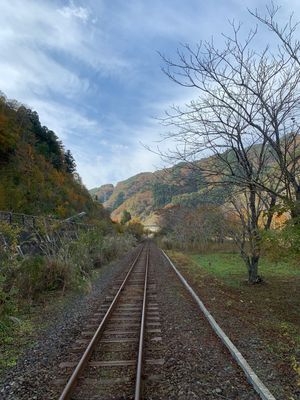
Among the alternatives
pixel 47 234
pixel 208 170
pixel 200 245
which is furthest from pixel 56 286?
pixel 200 245

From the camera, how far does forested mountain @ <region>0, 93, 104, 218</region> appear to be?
41.6 m

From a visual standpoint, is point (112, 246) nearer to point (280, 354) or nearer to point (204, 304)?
point (204, 304)

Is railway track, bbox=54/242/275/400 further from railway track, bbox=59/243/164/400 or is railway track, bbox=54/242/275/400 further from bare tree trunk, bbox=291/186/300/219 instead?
bare tree trunk, bbox=291/186/300/219

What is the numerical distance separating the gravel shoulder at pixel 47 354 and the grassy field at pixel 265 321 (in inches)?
133

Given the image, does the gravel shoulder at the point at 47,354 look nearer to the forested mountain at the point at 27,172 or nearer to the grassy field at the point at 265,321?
the grassy field at the point at 265,321

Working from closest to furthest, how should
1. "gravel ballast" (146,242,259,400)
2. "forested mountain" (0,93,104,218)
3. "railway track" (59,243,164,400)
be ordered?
"gravel ballast" (146,242,259,400)
"railway track" (59,243,164,400)
"forested mountain" (0,93,104,218)

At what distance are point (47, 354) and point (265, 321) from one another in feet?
18.0

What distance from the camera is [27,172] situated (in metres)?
47.2

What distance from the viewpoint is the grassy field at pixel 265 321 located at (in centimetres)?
564

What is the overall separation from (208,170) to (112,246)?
23800 mm

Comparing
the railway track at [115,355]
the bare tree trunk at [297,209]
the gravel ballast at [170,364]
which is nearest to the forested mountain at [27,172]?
the railway track at [115,355]

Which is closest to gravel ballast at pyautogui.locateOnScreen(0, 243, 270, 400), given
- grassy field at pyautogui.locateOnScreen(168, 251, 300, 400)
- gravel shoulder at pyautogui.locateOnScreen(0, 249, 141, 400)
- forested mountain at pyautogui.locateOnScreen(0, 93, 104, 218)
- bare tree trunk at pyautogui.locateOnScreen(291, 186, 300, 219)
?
gravel shoulder at pyautogui.locateOnScreen(0, 249, 141, 400)

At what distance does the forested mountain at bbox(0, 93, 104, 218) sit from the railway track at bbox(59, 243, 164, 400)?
98.4ft

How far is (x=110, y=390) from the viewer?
511cm
